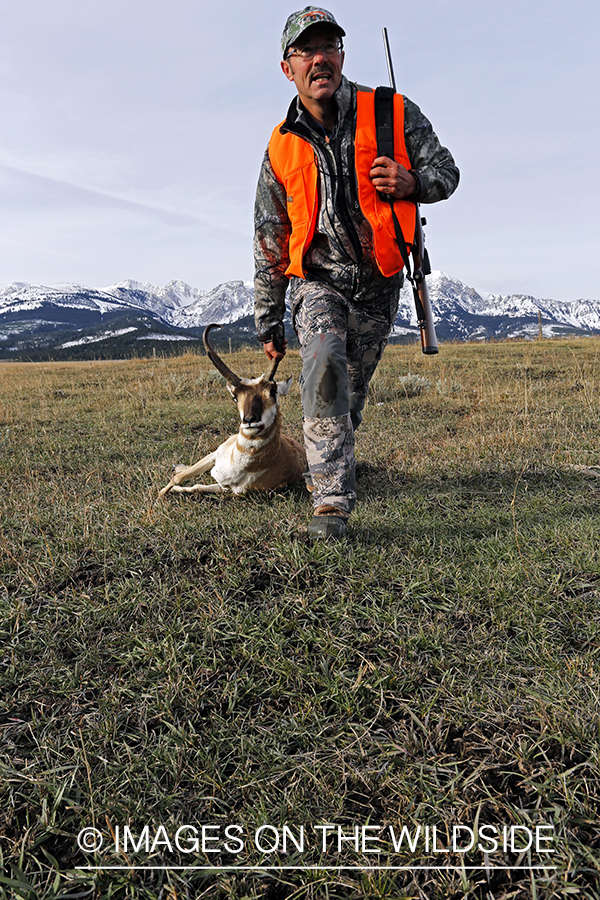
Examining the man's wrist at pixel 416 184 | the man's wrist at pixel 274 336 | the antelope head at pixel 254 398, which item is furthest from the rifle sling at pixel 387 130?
the antelope head at pixel 254 398

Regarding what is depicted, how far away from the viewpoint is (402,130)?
3.80 metres

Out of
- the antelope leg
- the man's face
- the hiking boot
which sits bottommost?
the hiking boot

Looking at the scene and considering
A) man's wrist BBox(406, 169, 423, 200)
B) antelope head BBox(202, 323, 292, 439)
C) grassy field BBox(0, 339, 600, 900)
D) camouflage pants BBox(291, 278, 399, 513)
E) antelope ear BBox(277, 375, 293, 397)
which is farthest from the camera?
antelope ear BBox(277, 375, 293, 397)

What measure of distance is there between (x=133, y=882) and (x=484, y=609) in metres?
1.91

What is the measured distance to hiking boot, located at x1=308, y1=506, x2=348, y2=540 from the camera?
3.35m

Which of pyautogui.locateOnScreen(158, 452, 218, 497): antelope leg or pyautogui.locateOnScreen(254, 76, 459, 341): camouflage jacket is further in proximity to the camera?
pyautogui.locateOnScreen(158, 452, 218, 497): antelope leg

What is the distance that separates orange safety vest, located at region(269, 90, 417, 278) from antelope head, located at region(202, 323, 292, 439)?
1091 millimetres

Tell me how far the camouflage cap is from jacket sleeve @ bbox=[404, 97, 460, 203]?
72cm

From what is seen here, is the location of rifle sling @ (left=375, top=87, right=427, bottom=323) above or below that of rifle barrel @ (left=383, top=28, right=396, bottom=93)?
below

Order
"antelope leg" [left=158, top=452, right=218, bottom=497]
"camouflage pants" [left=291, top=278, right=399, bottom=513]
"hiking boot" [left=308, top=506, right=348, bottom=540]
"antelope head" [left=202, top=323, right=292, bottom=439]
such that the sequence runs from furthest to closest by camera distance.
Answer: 1. "antelope leg" [left=158, top=452, right=218, bottom=497]
2. "antelope head" [left=202, top=323, right=292, bottom=439]
3. "camouflage pants" [left=291, top=278, right=399, bottom=513]
4. "hiking boot" [left=308, top=506, right=348, bottom=540]

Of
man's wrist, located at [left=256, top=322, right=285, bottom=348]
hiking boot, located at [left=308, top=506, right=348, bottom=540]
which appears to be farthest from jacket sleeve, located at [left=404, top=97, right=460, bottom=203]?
hiking boot, located at [left=308, top=506, right=348, bottom=540]

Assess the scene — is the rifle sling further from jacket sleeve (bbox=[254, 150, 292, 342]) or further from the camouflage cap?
jacket sleeve (bbox=[254, 150, 292, 342])

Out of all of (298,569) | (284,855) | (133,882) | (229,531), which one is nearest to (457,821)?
(284,855)

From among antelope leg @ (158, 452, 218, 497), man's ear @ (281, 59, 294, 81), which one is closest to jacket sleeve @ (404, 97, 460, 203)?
man's ear @ (281, 59, 294, 81)
